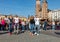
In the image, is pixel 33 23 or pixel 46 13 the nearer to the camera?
pixel 33 23

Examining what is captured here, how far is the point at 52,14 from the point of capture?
412 ft

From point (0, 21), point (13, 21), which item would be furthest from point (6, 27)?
point (13, 21)

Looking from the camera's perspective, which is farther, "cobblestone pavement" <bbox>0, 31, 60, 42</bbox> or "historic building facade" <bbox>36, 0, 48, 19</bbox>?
"historic building facade" <bbox>36, 0, 48, 19</bbox>

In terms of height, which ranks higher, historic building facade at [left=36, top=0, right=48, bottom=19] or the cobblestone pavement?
historic building facade at [left=36, top=0, right=48, bottom=19]

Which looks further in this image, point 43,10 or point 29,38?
point 43,10

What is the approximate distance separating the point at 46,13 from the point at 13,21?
111 metres

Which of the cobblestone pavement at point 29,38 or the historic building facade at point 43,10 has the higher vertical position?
the historic building facade at point 43,10

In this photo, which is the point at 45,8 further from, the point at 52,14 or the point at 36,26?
the point at 36,26

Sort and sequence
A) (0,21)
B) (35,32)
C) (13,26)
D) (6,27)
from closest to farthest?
(35,32)
(13,26)
(0,21)
(6,27)

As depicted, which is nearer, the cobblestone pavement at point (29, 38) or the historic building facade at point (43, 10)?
the cobblestone pavement at point (29, 38)

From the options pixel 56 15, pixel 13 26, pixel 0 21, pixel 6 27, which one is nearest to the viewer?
pixel 13 26

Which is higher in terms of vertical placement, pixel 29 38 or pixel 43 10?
pixel 43 10

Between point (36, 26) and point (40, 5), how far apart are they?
115m

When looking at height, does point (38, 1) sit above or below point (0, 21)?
above
